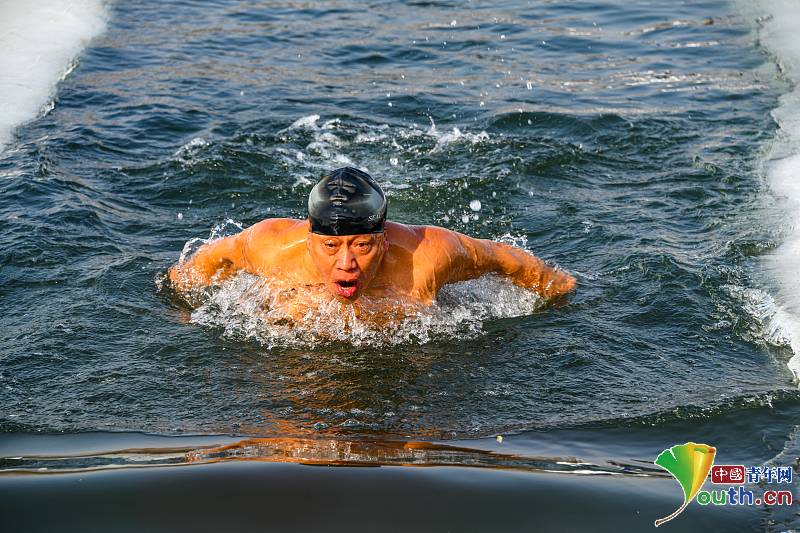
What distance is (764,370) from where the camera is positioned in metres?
5.34

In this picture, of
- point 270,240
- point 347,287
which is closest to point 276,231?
point 270,240

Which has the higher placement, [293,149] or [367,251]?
[367,251]

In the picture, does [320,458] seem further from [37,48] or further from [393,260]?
[37,48]

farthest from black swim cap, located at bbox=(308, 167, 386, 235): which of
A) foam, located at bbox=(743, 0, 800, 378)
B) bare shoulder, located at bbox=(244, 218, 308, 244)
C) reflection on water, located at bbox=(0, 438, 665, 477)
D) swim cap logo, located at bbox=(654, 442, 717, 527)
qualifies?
foam, located at bbox=(743, 0, 800, 378)

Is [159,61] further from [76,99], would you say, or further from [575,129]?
[575,129]

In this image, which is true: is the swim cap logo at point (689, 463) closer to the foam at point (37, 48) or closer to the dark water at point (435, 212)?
the dark water at point (435, 212)

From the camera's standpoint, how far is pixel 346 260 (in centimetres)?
543

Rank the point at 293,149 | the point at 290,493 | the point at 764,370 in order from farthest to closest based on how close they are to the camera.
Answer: the point at 293,149, the point at 764,370, the point at 290,493

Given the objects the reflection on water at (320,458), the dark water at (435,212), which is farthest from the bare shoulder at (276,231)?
the reflection on water at (320,458)

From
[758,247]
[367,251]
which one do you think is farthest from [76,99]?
[758,247]

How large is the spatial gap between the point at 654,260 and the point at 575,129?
3065 mm

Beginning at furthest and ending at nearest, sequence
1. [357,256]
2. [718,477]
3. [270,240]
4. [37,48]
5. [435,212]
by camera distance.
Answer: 1. [37,48]
2. [435,212]
3. [270,240]
4. [357,256]
5. [718,477]

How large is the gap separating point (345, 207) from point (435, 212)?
2.52m

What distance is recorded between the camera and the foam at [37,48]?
33.3 ft
